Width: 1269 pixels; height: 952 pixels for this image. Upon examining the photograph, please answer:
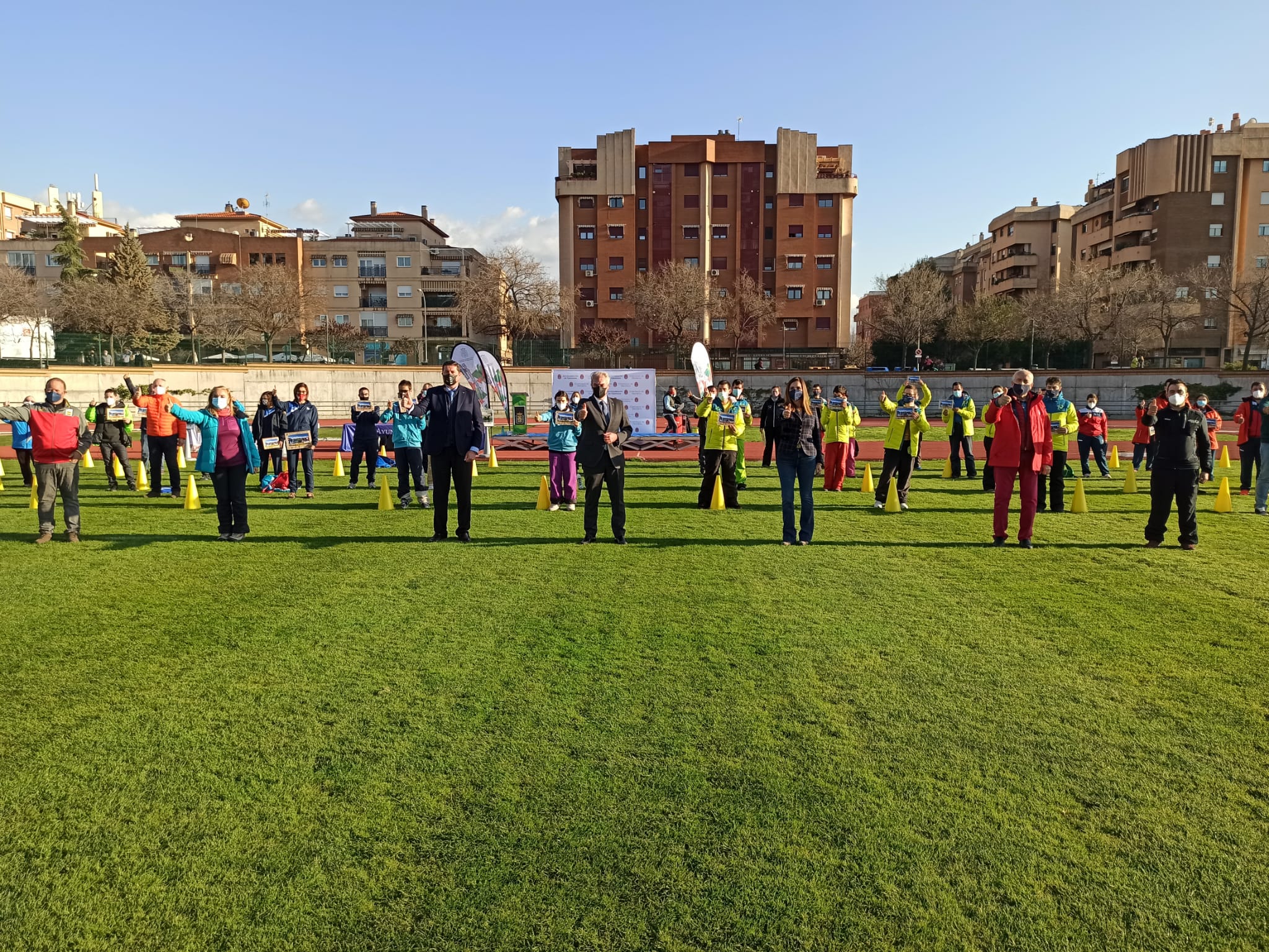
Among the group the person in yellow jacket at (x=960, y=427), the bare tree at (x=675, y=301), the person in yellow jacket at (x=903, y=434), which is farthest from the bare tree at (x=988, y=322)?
the person in yellow jacket at (x=903, y=434)

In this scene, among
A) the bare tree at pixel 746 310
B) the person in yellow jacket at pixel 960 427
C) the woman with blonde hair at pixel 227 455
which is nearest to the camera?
the woman with blonde hair at pixel 227 455

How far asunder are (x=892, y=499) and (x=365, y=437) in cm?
958

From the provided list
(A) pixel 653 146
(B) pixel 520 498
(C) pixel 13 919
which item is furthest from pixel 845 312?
(C) pixel 13 919

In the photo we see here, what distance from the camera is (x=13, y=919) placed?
128 inches

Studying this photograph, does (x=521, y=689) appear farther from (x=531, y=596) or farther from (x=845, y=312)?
(x=845, y=312)

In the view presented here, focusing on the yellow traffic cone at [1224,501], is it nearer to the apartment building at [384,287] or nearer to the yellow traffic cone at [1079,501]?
the yellow traffic cone at [1079,501]

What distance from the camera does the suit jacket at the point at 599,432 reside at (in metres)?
9.96

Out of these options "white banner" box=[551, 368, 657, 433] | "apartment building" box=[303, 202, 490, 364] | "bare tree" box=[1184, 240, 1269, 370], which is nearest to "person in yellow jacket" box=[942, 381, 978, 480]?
"white banner" box=[551, 368, 657, 433]

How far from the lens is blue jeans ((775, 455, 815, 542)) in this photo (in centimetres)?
1010

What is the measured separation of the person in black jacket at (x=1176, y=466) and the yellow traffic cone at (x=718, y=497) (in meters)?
5.82

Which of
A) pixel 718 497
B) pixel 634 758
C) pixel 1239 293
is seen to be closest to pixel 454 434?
pixel 718 497

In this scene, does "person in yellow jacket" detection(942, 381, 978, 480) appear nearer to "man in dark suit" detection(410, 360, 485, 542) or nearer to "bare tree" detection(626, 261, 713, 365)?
"man in dark suit" detection(410, 360, 485, 542)

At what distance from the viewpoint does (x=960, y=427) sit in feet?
53.8

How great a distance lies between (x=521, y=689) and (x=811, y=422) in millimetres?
5742
